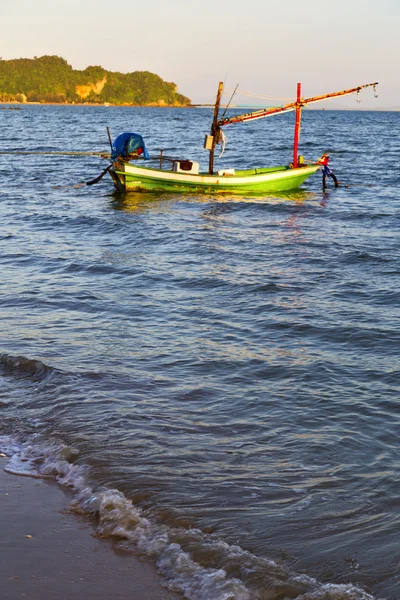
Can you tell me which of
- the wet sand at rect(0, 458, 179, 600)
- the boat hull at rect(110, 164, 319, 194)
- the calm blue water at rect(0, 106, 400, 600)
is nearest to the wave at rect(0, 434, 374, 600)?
the calm blue water at rect(0, 106, 400, 600)

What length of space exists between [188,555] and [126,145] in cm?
2353

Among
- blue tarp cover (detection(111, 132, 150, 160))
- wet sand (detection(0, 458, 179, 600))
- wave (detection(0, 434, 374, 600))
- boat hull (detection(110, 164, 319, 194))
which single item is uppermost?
blue tarp cover (detection(111, 132, 150, 160))

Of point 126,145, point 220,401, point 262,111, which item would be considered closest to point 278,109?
point 262,111

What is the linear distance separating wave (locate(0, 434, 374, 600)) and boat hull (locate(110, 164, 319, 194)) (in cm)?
2171

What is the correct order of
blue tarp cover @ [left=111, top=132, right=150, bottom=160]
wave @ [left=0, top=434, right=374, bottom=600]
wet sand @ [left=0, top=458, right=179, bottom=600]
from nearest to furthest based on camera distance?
1. wet sand @ [left=0, top=458, right=179, bottom=600]
2. wave @ [left=0, top=434, right=374, bottom=600]
3. blue tarp cover @ [left=111, top=132, right=150, bottom=160]

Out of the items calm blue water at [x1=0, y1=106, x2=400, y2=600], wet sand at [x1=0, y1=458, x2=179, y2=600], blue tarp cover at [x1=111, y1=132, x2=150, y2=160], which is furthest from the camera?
blue tarp cover at [x1=111, y1=132, x2=150, y2=160]

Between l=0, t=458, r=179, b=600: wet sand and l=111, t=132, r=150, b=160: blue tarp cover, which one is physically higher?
l=111, t=132, r=150, b=160: blue tarp cover

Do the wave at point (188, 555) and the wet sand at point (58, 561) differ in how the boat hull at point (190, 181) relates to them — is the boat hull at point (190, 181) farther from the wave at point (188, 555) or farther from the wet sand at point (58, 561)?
the wet sand at point (58, 561)

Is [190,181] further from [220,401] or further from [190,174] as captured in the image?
[220,401]

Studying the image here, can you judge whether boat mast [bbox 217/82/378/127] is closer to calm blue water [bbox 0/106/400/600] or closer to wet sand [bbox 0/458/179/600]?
calm blue water [bbox 0/106/400/600]

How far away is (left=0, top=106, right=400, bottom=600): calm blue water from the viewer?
5184 millimetres

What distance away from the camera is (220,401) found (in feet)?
26.1

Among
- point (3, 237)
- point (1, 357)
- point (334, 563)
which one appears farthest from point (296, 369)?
point (3, 237)

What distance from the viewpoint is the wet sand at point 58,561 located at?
4503 mm
